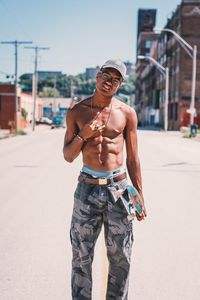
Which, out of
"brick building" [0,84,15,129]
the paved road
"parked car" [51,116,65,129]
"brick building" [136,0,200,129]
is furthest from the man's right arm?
"parked car" [51,116,65,129]

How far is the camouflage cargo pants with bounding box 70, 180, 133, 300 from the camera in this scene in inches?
132

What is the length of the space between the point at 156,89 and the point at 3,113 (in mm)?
Answer: 34805

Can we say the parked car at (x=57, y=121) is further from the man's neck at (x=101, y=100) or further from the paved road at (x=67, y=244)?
the man's neck at (x=101, y=100)

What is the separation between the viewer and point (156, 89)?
262ft

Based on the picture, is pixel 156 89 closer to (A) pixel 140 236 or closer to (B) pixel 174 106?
(B) pixel 174 106

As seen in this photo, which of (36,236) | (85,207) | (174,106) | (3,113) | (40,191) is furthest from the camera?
(174,106)

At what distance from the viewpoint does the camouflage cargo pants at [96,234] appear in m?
3.35

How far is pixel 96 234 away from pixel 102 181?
1.43 feet

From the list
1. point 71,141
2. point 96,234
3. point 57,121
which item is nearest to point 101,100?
point 71,141

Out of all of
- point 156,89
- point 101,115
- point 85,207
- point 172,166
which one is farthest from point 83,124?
point 156,89

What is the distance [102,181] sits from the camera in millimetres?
3328

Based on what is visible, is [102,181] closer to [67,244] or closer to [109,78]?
[109,78]

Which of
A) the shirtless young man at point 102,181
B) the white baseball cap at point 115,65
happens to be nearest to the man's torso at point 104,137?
the shirtless young man at point 102,181

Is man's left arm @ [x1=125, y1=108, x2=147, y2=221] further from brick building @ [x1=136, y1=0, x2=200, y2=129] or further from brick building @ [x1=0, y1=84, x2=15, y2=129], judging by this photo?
brick building @ [x1=136, y1=0, x2=200, y2=129]
